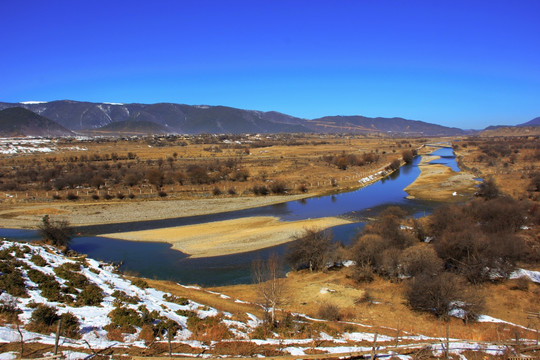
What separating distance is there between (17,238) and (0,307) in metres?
24.4

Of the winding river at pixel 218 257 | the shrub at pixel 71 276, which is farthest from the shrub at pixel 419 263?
the shrub at pixel 71 276

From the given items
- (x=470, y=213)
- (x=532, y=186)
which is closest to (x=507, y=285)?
(x=470, y=213)

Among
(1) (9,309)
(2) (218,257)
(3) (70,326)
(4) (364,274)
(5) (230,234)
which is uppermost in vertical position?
(1) (9,309)

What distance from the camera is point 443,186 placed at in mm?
53281

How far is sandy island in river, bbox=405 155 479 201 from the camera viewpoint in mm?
46656

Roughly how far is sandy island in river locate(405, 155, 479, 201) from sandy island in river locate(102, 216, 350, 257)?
1816 cm

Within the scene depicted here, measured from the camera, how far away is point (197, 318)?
44.3ft

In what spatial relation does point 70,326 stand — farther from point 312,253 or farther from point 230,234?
point 230,234

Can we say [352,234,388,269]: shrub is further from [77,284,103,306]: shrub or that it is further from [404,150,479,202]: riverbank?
[404,150,479,202]: riverbank

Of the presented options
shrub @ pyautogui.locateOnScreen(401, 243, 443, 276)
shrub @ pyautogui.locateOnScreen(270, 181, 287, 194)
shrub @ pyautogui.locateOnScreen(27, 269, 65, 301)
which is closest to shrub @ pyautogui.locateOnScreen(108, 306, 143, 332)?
shrub @ pyautogui.locateOnScreen(27, 269, 65, 301)

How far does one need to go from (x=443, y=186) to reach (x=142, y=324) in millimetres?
51425

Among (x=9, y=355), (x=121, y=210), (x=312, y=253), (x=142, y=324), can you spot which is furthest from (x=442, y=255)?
(x=121, y=210)

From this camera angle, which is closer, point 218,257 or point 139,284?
point 139,284

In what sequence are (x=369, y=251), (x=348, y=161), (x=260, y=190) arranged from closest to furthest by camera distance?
(x=369, y=251)
(x=260, y=190)
(x=348, y=161)
